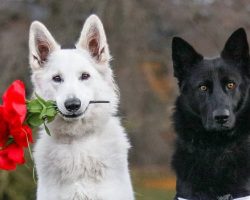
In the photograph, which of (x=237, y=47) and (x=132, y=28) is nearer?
(x=237, y=47)

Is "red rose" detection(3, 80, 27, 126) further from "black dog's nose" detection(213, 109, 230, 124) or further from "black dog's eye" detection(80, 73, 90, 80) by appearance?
"black dog's nose" detection(213, 109, 230, 124)

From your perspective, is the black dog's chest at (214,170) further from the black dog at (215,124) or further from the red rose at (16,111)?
the red rose at (16,111)

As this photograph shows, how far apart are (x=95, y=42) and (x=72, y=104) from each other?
2.66 ft

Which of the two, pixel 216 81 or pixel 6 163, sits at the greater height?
pixel 216 81

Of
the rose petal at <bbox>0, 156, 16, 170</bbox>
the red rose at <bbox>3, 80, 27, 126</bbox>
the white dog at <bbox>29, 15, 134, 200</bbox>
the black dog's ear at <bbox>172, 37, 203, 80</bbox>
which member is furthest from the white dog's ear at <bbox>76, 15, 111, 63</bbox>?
the rose petal at <bbox>0, 156, 16, 170</bbox>

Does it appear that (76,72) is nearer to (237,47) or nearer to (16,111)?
(16,111)

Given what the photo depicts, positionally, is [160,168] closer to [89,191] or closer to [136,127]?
[136,127]

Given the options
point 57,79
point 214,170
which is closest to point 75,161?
point 57,79

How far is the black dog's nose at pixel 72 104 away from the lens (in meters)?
5.79

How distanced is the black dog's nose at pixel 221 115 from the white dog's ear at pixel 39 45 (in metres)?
1.57

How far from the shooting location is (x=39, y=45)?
249 inches

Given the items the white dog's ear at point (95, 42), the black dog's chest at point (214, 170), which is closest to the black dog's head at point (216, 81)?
the black dog's chest at point (214, 170)

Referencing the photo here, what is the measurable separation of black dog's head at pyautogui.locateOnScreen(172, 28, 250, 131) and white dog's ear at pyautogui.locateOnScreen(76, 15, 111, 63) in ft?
2.08

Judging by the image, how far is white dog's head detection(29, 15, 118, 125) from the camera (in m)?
5.93
